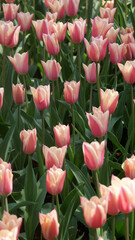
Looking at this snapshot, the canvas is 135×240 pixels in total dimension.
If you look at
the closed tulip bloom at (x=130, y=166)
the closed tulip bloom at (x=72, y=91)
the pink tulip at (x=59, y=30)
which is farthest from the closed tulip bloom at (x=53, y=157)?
the pink tulip at (x=59, y=30)

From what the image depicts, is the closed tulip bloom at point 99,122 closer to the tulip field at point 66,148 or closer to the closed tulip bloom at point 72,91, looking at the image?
the tulip field at point 66,148

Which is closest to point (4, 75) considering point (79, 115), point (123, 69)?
point (79, 115)

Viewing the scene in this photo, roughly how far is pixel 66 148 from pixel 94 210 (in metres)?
0.47

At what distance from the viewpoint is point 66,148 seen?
1.77 m

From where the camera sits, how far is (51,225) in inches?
55.7

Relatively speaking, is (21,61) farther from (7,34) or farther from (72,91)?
(72,91)

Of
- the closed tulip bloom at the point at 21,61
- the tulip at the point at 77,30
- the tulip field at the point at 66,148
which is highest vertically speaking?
the tulip at the point at 77,30

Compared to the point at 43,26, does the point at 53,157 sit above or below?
below

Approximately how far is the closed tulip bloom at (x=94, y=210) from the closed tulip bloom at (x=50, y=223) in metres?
0.10

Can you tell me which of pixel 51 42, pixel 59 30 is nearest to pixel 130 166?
pixel 51 42

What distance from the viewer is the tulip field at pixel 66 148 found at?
1437mm

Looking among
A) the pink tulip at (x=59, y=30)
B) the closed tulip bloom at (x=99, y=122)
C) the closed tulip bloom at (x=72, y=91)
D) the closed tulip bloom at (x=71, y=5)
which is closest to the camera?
the closed tulip bloom at (x=99, y=122)

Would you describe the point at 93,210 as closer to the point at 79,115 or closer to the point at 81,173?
the point at 81,173

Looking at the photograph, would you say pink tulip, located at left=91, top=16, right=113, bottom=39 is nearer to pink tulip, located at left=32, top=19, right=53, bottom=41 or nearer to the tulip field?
the tulip field
